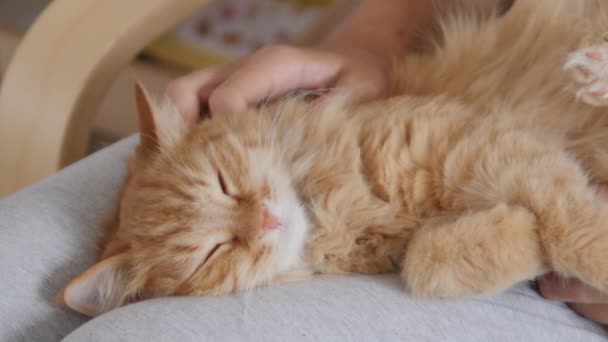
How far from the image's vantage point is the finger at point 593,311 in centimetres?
103

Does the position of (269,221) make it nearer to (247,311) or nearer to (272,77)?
(247,311)

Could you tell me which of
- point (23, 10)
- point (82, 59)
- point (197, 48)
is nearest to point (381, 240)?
point (82, 59)

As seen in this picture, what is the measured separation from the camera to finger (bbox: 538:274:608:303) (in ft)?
3.20

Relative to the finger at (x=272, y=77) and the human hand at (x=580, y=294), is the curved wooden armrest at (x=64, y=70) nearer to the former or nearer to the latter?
the finger at (x=272, y=77)

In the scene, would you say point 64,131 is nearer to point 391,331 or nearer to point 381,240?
point 381,240

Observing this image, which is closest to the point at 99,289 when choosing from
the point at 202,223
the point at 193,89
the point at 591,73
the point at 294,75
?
the point at 202,223

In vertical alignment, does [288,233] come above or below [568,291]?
above

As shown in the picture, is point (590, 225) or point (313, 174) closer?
point (590, 225)

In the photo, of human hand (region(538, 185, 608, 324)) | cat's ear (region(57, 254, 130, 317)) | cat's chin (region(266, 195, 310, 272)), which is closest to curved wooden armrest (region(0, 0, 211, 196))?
cat's ear (region(57, 254, 130, 317))

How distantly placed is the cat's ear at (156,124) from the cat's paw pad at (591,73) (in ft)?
2.66

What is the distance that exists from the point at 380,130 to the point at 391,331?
1.32 feet

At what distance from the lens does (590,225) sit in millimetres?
922

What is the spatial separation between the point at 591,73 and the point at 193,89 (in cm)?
86

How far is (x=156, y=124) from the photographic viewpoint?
3.94 feet
